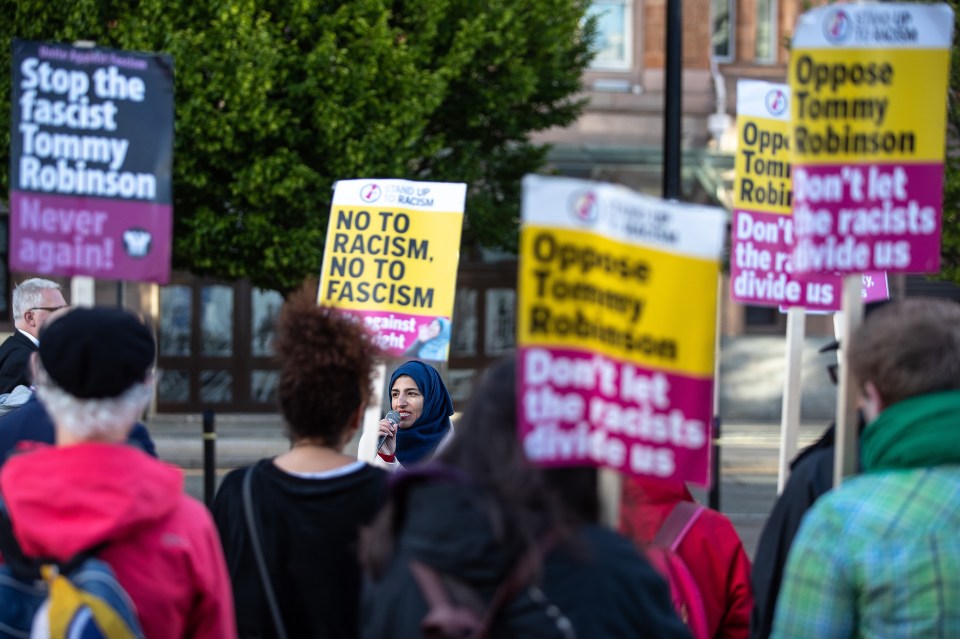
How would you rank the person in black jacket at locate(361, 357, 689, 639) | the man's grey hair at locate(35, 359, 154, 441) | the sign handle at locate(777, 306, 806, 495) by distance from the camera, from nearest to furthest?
the person in black jacket at locate(361, 357, 689, 639) → the man's grey hair at locate(35, 359, 154, 441) → the sign handle at locate(777, 306, 806, 495)

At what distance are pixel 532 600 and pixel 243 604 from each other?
137 cm

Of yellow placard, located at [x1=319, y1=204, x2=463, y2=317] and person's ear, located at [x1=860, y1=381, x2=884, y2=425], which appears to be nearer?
person's ear, located at [x1=860, y1=381, x2=884, y2=425]

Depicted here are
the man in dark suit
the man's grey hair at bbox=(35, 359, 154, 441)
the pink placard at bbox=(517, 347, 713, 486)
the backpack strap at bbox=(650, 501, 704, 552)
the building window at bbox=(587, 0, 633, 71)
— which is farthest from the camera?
the building window at bbox=(587, 0, 633, 71)

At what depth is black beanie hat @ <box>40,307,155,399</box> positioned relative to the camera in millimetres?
2701

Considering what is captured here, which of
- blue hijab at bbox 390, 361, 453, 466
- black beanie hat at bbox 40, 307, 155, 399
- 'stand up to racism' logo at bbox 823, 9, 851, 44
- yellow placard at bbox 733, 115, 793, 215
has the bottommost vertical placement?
blue hijab at bbox 390, 361, 453, 466

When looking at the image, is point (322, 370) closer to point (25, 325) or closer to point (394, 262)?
point (394, 262)

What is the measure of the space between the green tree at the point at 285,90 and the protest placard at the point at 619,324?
1120 centimetres

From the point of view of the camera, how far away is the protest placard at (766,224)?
592 centimetres

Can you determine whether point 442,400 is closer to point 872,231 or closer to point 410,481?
point 872,231

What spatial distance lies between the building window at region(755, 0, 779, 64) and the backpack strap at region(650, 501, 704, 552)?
66.7 feet

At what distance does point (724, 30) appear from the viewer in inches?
891

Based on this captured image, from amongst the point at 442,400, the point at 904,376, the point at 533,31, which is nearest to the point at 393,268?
the point at 442,400

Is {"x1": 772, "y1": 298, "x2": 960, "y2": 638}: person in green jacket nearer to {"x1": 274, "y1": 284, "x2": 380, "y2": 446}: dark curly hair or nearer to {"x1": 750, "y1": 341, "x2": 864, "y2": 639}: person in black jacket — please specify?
{"x1": 750, "y1": 341, "x2": 864, "y2": 639}: person in black jacket

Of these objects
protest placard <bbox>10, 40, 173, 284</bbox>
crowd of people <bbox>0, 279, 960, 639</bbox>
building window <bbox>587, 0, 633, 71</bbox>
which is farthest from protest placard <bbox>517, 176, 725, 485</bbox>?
building window <bbox>587, 0, 633, 71</bbox>
